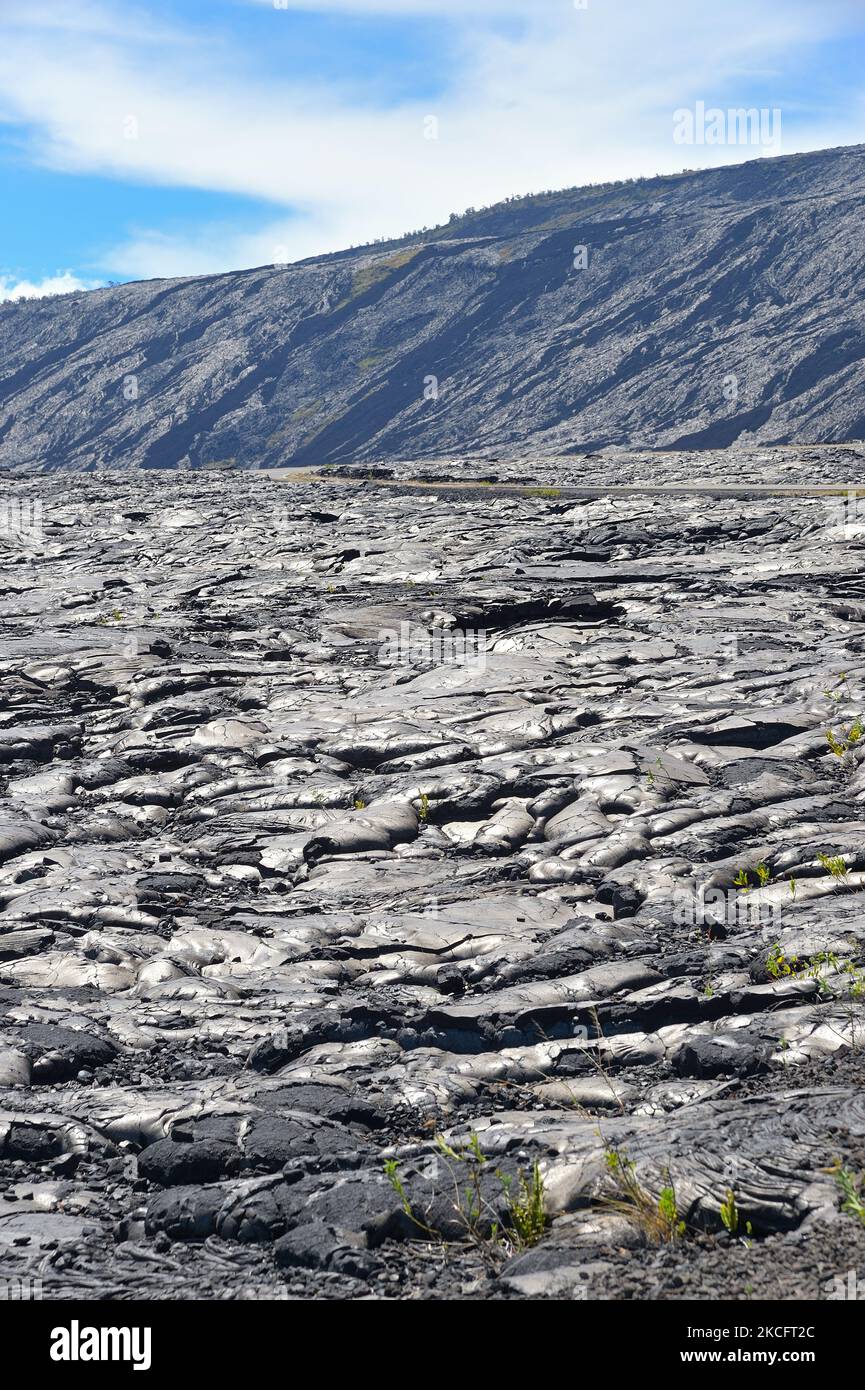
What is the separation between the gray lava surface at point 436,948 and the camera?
16.8 ft

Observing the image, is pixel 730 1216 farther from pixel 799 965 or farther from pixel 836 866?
pixel 836 866

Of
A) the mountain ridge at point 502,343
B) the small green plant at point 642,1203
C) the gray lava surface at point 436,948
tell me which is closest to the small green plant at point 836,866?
the gray lava surface at point 436,948

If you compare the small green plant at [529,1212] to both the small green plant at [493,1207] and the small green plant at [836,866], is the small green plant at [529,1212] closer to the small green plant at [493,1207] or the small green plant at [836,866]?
the small green plant at [493,1207]

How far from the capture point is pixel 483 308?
146250mm

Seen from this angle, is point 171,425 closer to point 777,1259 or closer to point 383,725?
point 383,725

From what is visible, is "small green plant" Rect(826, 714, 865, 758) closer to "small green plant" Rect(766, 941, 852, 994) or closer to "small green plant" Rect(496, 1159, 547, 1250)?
"small green plant" Rect(766, 941, 852, 994)

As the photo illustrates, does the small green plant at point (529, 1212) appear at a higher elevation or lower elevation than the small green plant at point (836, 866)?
lower

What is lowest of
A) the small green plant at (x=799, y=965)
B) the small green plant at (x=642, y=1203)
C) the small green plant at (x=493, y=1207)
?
the small green plant at (x=493, y=1207)

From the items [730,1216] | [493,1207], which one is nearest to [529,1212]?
[493,1207]

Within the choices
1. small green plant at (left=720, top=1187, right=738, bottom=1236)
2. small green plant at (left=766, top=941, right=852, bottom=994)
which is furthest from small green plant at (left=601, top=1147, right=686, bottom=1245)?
small green plant at (left=766, top=941, right=852, bottom=994)

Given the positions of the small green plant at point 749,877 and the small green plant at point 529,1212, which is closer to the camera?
the small green plant at point 529,1212

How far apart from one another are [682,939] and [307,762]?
6296mm

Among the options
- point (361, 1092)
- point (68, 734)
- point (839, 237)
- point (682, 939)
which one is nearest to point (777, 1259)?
point (361, 1092)

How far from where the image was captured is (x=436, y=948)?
8.83m
